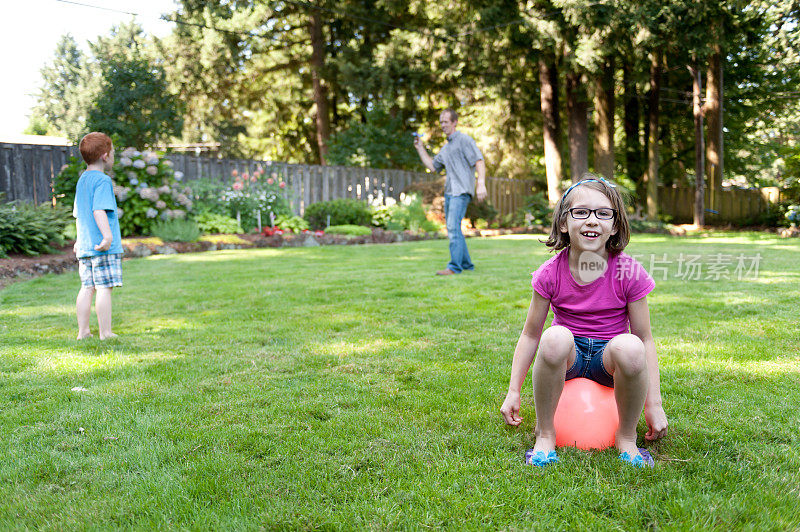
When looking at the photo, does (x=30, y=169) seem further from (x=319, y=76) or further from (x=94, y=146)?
(x=319, y=76)

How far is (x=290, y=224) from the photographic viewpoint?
14.3 m

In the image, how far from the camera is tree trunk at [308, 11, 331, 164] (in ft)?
74.4

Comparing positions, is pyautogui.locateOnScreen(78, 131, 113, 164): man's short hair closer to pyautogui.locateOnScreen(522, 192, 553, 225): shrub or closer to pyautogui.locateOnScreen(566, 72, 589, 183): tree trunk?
pyautogui.locateOnScreen(566, 72, 589, 183): tree trunk

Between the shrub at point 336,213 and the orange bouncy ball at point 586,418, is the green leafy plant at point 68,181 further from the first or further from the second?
the orange bouncy ball at point 586,418

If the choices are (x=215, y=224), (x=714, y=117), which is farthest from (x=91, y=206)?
(x=714, y=117)

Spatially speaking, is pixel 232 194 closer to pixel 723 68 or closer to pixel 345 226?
pixel 345 226

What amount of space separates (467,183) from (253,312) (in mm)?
3611

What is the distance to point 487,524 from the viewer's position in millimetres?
1988

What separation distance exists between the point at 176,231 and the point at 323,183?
6598 millimetres

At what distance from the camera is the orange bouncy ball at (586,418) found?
2578 millimetres

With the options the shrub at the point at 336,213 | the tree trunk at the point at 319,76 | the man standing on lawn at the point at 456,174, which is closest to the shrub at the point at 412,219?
the shrub at the point at 336,213

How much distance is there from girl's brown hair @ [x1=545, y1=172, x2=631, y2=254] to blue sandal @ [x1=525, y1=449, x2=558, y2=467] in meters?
0.89

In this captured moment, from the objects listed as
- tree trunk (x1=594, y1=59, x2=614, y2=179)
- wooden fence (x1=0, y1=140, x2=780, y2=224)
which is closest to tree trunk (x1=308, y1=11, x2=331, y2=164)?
wooden fence (x1=0, y1=140, x2=780, y2=224)

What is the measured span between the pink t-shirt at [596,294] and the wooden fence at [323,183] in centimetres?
1196
